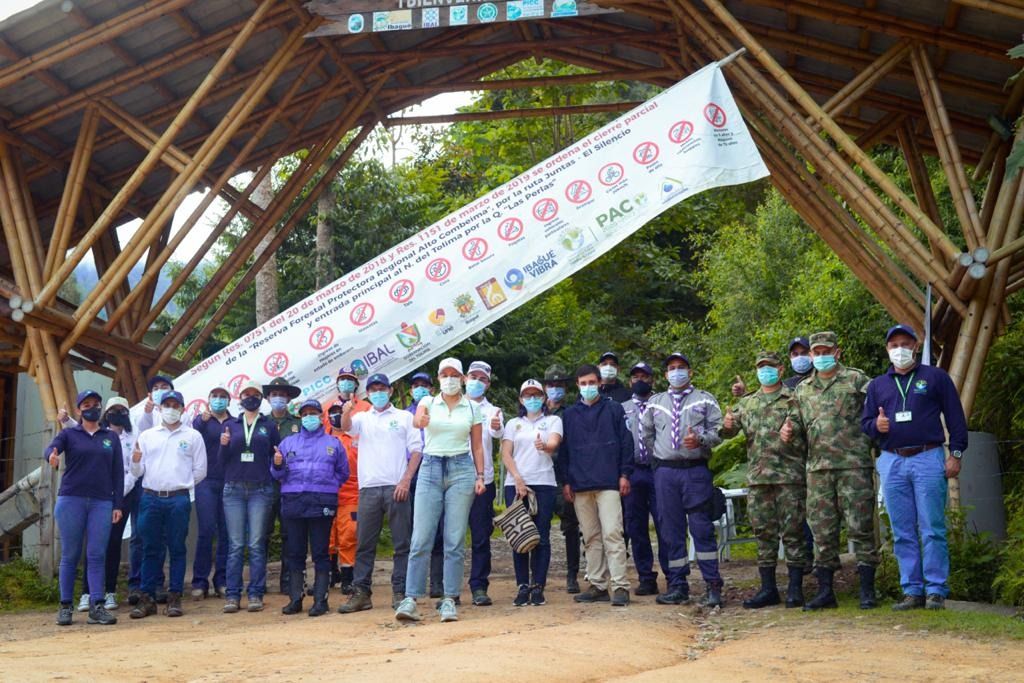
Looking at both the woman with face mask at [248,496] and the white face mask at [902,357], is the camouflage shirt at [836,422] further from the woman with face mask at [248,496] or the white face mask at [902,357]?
the woman with face mask at [248,496]

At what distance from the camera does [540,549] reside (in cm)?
888

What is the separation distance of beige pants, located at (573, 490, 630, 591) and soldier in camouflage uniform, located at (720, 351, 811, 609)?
38.1 inches

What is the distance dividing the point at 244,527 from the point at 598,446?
119 inches

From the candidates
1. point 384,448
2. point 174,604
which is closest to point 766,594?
point 384,448

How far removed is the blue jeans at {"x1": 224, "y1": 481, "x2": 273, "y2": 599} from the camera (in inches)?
364

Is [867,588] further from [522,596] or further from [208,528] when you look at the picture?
[208,528]

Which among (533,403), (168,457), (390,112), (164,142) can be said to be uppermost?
(390,112)

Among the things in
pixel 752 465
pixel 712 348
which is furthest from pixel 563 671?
pixel 712 348

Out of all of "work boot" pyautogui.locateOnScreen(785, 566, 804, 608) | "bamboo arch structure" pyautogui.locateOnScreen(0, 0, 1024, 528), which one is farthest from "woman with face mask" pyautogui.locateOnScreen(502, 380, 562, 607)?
"bamboo arch structure" pyautogui.locateOnScreen(0, 0, 1024, 528)

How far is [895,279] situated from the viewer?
12273 millimetres

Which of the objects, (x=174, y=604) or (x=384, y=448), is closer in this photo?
(x=384, y=448)

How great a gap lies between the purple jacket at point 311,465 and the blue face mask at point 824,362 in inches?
148

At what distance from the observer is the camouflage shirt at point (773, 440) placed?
8.28m

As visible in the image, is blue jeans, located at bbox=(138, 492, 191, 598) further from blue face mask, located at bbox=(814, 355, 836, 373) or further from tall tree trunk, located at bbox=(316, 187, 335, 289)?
tall tree trunk, located at bbox=(316, 187, 335, 289)
